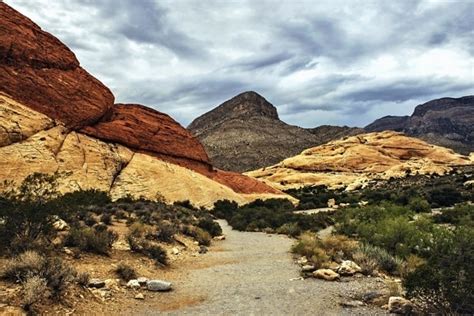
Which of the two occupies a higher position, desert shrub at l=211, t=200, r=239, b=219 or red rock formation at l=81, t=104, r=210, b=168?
red rock formation at l=81, t=104, r=210, b=168

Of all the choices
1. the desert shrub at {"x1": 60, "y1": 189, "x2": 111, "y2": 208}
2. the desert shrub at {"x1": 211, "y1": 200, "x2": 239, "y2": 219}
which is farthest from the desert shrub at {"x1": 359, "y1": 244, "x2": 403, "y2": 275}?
the desert shrub at {"x1": 211, "y1": 200, "x2": 239, "y2": 219}

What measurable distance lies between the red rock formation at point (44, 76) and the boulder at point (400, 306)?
107ft

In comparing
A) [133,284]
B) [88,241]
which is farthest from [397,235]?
[88,241]

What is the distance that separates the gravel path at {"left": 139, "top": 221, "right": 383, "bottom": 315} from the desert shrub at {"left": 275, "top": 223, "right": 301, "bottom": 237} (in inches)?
250

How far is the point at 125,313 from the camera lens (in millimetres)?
8797

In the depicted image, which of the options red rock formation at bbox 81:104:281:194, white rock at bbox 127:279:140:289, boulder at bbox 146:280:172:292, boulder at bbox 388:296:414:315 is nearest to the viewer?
boulder at bbox 388:296:414:315

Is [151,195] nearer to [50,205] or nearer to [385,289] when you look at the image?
[50,205]

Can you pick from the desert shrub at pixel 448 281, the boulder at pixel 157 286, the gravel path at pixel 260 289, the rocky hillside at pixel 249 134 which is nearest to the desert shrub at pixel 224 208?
the gravel path at pixel 260 289

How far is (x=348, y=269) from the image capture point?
12.0 meters

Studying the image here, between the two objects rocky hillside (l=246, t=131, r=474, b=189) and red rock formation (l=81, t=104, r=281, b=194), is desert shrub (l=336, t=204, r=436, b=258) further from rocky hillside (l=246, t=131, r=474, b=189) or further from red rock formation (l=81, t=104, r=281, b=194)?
rocky hillside (l=246, t=131, r=474, b=189)

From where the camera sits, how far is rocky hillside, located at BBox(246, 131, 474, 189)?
67.9 meters

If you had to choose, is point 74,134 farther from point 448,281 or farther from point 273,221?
point 448,281

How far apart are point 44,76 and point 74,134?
5.87m

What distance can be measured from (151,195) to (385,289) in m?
26.7
